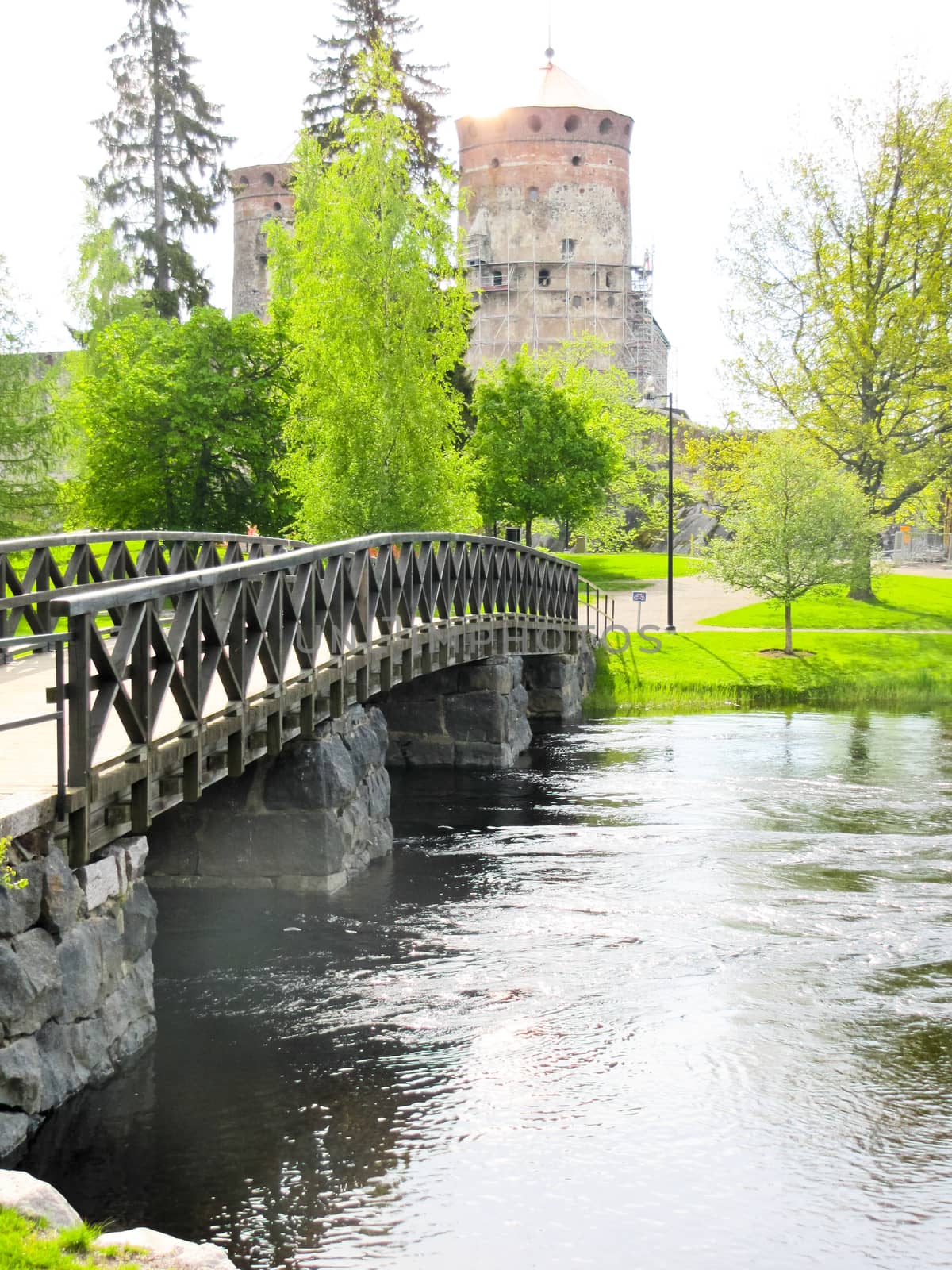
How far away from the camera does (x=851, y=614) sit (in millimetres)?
37750

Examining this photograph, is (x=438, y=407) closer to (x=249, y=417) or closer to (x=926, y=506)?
(x=249, y=417)

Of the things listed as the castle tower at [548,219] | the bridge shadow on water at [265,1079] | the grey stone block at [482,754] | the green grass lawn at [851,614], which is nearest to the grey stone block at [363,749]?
the bridge shadow on water at [265,1079]

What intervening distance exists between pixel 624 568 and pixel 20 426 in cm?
2445

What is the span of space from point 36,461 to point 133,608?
22956 mm

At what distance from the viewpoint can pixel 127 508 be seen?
92.3 ft

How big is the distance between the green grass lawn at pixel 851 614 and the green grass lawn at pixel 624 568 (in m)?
5.63

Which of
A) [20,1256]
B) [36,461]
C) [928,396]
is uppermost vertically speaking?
[928,396]

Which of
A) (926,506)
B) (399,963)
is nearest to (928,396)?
A: (926,506)

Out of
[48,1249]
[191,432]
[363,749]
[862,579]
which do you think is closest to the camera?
[48,1249]

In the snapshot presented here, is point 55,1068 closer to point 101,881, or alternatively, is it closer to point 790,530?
point 101,881

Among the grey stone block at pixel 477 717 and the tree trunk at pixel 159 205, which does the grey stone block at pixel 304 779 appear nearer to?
the grey stone block at pixel 477 717

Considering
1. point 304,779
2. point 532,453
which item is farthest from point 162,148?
point 304,779

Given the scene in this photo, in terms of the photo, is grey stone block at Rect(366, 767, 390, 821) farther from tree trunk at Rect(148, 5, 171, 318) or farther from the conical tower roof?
the conical tower roof

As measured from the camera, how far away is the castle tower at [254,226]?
209ft
